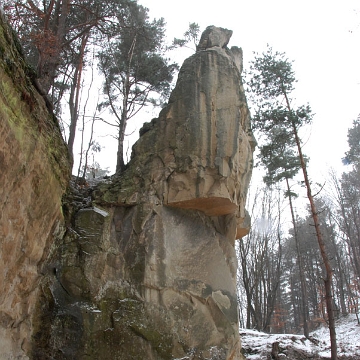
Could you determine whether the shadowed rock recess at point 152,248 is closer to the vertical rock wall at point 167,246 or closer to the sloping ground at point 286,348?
the vertical rock wall at point 167,246

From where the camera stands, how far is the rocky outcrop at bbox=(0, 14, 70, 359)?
5.54m

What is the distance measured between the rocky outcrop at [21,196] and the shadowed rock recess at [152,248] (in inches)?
1.5

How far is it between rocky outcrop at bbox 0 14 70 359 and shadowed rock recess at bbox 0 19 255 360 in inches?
1.5

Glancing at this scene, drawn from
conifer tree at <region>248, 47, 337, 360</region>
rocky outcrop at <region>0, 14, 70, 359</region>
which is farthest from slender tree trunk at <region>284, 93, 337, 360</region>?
rocky outcrop at <region>0, 14, 70, 359</region>

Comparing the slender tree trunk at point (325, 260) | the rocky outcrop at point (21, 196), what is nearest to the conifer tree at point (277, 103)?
the slender tree trunk at point (325, 260)

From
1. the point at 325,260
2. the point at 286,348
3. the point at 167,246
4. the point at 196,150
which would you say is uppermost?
the point at 196,150

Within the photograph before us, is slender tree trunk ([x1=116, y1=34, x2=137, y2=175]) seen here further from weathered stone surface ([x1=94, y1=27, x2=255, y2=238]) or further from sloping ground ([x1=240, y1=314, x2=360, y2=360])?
sloping ground ([x1=240, y1=314, x2=360, y2=360])

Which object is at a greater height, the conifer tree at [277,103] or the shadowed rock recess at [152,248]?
the conifer tree at [277,103]

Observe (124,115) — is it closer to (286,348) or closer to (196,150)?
(196,150)

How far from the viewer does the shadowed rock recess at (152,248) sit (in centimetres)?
698

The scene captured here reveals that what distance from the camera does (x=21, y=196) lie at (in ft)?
19.9

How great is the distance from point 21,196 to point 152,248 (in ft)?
10.1

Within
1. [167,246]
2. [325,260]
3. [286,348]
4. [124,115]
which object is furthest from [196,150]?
[286,348]

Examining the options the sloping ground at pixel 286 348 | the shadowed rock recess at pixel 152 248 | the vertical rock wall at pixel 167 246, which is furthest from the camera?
the sloping ground at pixel 286 348
